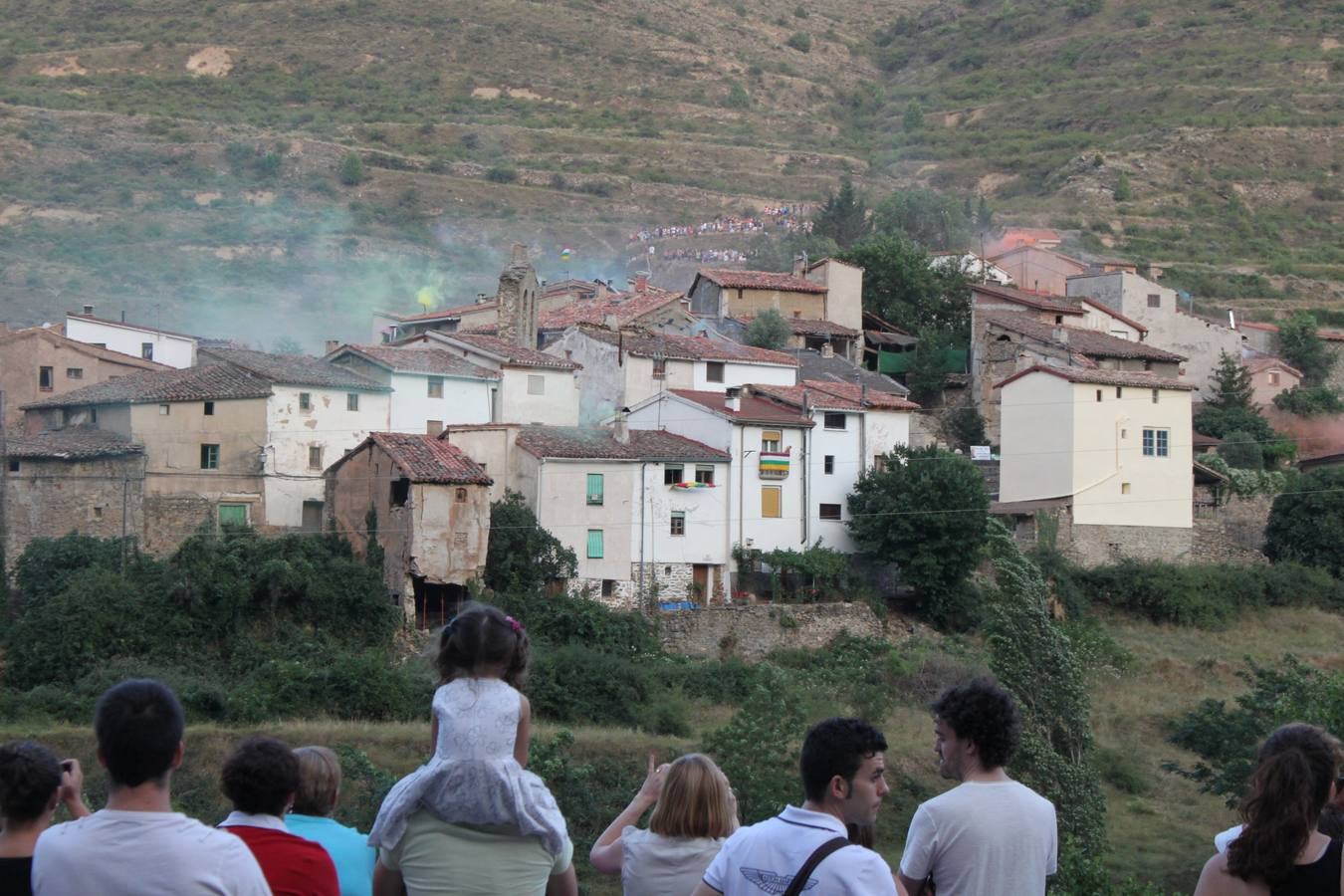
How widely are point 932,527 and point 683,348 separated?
341 inches

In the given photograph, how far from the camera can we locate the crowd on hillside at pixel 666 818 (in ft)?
18.0

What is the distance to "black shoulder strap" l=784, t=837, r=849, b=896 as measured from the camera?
5387 mm

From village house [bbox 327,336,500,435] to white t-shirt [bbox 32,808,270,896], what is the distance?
113 ft

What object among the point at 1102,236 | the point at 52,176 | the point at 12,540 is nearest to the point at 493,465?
the point at 12,540

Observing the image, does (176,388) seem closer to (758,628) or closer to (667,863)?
(758,628)

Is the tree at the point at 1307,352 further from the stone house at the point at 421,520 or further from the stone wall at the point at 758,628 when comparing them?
the stone house at the point at 421,520

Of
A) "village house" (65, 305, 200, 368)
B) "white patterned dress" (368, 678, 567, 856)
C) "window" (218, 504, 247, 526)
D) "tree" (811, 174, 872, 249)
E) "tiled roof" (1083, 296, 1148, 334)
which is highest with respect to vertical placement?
"tree" (811, 174, 872, 249)

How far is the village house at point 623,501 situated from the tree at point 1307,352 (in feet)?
90.1

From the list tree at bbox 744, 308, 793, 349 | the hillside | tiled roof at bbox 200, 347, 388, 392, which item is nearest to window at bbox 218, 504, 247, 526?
tiled roof at bbox 200, 347, 388, 392

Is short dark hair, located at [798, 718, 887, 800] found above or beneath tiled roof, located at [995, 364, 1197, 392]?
beneath

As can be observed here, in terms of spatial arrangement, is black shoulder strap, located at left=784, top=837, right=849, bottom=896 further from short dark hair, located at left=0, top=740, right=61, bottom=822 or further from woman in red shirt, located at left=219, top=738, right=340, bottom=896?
short dark hair, located at left=0, top=740, right=61, bottom=822

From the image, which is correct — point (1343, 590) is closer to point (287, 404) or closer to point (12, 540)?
point (287, 404)

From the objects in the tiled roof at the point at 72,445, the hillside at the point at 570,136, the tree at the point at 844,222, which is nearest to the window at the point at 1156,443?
the tiled roof at the point at 72,445

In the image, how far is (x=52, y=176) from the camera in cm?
9456
